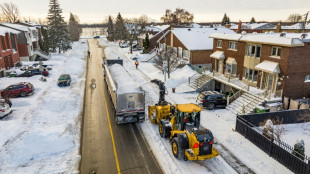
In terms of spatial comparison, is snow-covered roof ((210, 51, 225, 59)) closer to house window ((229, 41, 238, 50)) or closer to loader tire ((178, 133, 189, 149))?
→ house window ((229, 41, 238, 50))

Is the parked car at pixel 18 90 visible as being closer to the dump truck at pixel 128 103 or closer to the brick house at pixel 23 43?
the dump truck at pixel 128 103

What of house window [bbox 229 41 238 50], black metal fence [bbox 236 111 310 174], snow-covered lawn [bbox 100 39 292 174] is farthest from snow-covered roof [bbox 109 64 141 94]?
house window [bbox 229 41 238 50]

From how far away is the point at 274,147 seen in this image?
1283 cm

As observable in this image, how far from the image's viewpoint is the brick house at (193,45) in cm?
3709

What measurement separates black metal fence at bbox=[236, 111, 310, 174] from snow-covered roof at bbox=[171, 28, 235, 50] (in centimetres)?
2239

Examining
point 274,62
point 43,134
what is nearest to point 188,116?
point 43,134

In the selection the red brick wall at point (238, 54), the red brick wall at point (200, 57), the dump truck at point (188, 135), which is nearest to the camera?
the dump truck at point (188, 135)

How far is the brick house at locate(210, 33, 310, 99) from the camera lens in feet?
63.2

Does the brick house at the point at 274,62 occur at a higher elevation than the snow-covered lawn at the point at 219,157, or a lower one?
higher

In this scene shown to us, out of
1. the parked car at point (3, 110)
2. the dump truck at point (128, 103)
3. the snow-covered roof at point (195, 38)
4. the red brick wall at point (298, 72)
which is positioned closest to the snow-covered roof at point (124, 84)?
the dump truck at point (128, 103)

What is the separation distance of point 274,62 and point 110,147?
683 inches

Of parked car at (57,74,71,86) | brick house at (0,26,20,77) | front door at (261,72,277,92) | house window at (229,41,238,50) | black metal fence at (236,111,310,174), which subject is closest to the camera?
black metal fence at (236,111,310,174)

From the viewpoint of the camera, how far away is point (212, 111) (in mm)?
21016

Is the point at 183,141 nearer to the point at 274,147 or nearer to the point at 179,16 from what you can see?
the point at 274,147
